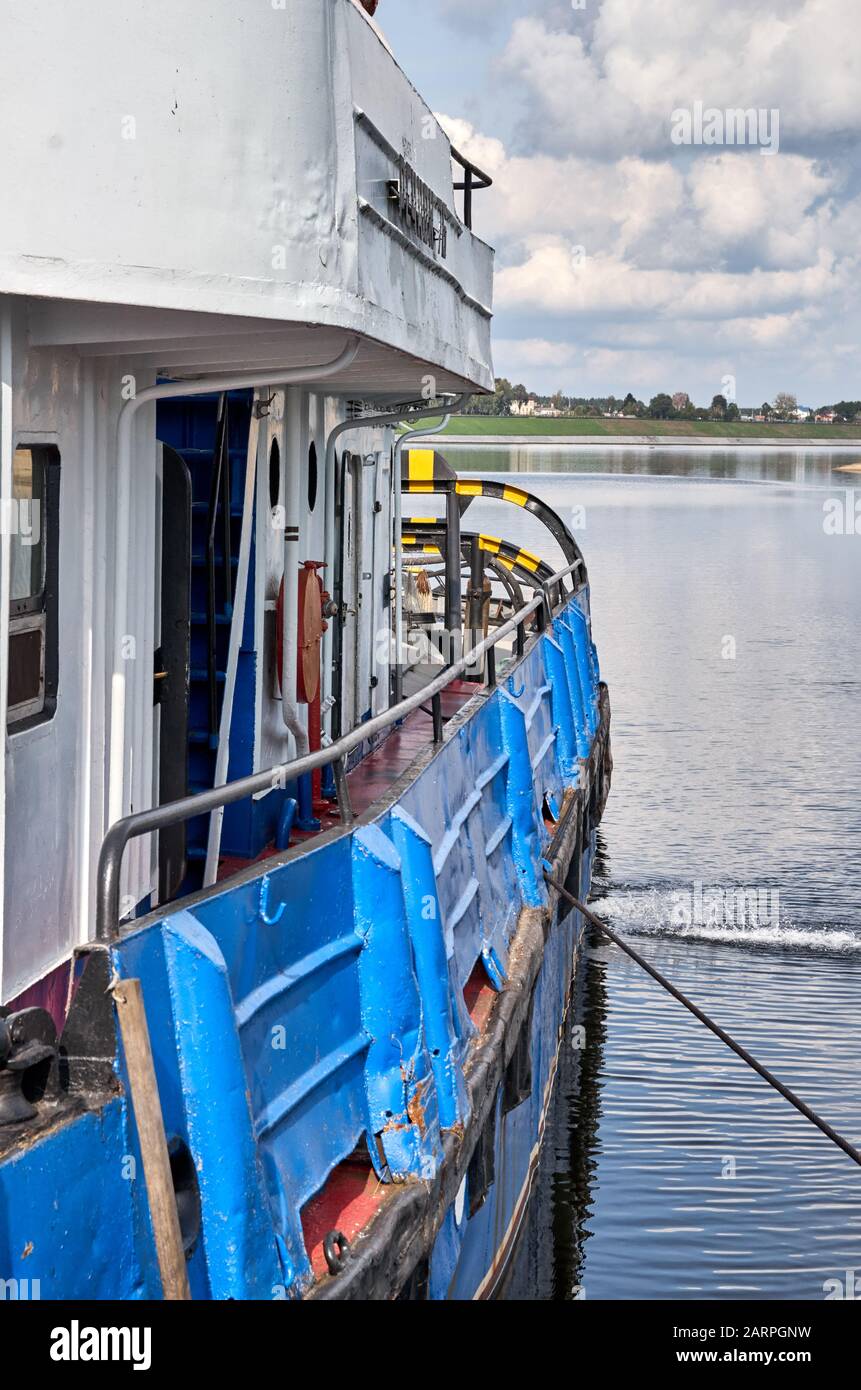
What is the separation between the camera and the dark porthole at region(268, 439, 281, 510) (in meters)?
8.27

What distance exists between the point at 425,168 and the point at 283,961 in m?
4.39

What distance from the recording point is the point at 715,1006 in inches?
494

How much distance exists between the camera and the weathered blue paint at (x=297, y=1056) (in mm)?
3330

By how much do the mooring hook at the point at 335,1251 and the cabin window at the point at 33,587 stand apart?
163 centimetres

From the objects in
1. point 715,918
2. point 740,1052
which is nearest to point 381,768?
point 740,1052

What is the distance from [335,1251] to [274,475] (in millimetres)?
4892

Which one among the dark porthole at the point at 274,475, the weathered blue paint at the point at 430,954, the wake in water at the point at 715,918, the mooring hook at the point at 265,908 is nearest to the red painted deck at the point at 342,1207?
the weathered blue paint at the point at 430,954

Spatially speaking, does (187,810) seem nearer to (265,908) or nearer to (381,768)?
(265,908)

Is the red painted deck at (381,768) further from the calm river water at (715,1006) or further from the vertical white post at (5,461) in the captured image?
the vertical white post at (5,461)

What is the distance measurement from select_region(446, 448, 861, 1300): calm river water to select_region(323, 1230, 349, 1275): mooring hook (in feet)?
11.7

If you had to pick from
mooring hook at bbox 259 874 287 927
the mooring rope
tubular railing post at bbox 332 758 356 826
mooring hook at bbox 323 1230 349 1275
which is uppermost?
tubular railing post at bbox 332 758 356 826

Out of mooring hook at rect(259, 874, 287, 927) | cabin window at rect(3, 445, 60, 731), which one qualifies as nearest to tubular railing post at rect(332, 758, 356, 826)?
mooring hook at rect(259, 874, 287, 927)

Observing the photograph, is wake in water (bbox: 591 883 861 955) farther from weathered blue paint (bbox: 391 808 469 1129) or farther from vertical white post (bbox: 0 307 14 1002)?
vertical white post (bbox: 0 307 14 1002)
